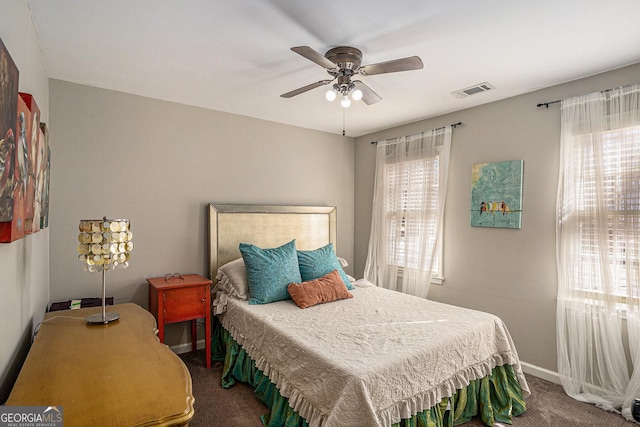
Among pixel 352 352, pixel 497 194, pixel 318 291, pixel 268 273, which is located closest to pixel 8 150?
pixel 352 352

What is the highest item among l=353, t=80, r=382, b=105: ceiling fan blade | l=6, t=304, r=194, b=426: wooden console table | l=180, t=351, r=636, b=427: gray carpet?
l=353, t=80, r=382, b=105: ceiling fan blade

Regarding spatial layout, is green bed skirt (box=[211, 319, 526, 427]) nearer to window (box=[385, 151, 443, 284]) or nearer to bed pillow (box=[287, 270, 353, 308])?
bed pillow (box=[287, 270, 353, 308])

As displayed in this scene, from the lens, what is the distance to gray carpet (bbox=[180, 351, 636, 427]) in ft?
7.40

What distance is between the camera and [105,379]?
122 cm

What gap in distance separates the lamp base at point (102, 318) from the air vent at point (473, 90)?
3.11 meters

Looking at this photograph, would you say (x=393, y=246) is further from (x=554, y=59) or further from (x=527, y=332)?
(x=554, y=59)

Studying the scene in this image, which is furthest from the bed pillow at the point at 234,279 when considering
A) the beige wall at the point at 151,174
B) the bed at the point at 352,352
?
the beige wall at the point at 151,174

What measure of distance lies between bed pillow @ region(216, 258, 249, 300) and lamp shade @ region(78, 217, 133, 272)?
1.24m

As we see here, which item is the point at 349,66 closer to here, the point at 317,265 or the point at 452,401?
the point at 317,265

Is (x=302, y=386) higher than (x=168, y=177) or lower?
lower

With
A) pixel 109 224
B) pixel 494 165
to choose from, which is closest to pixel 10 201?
pixel 109 224

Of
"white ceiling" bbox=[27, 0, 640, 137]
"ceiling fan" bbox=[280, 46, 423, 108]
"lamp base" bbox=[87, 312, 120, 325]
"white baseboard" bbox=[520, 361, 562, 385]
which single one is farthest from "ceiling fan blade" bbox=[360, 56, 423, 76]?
"white baseboard" bbox=[520, 361, 562, 385]

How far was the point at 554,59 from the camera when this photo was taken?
7.63 ft

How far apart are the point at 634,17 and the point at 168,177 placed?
3.58 m
